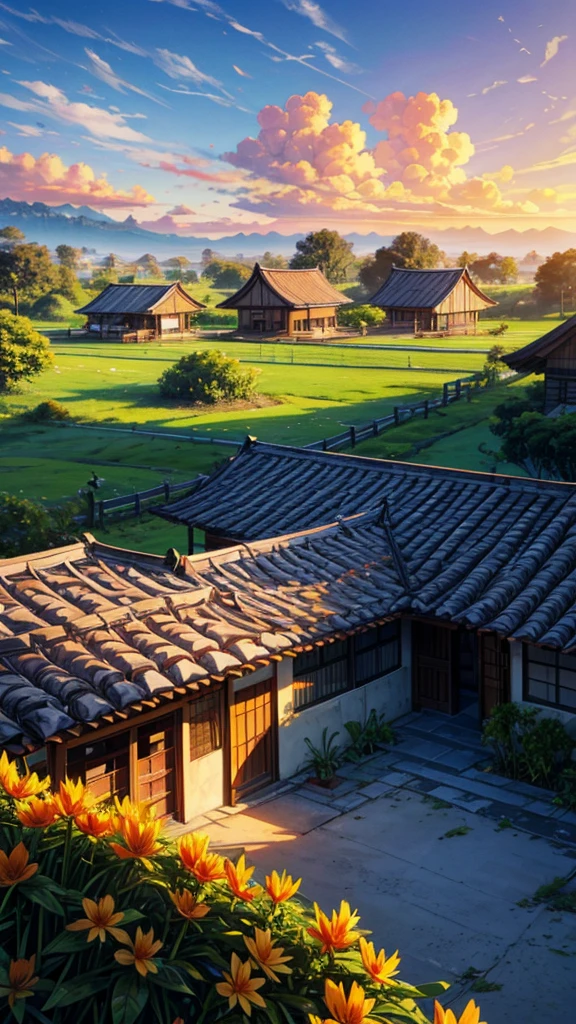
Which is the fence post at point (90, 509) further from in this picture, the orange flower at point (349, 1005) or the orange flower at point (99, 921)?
the orange flower at point (349, 1005)

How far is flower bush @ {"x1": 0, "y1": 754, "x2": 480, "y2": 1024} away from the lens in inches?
219

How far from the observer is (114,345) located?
7469 cm

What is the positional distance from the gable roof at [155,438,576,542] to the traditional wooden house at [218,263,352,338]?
177 feet

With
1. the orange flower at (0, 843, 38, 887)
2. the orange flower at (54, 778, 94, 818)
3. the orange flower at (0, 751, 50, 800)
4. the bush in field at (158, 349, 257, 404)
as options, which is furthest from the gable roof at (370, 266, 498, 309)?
the orange flower at (0, 843, 38, 887)

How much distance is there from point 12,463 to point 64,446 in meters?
3.85

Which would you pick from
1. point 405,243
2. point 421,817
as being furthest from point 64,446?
point 405,243

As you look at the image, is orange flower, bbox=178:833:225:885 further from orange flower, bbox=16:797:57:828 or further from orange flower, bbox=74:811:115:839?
orange flower, bbox=16:797:57:828

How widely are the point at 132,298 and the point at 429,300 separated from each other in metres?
22.2

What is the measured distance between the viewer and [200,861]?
6.12m

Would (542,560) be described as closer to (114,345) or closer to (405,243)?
(114,345)

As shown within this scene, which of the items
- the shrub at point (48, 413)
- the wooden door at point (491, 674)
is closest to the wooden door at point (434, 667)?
the wooden door at point (491, 674)

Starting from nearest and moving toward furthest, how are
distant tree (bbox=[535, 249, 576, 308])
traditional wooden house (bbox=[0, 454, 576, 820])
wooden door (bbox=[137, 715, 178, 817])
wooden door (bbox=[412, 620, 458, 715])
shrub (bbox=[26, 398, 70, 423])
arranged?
1. traditional wooden house (bbox=[0, 454, 576, 820])
2. wooden door (bbox=[137, 715, 178, 817])
3. wooden door (bbox=[412, 620, 458, 715])
4. shrub (bbox=[26, 398, 70, 423])
5. distant tree (bbox=[535, 249, 576, 308])

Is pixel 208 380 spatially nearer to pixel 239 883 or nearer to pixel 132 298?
pixel 132 298

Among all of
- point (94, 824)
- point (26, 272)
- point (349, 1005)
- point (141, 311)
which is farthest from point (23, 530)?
point (26, 272)
